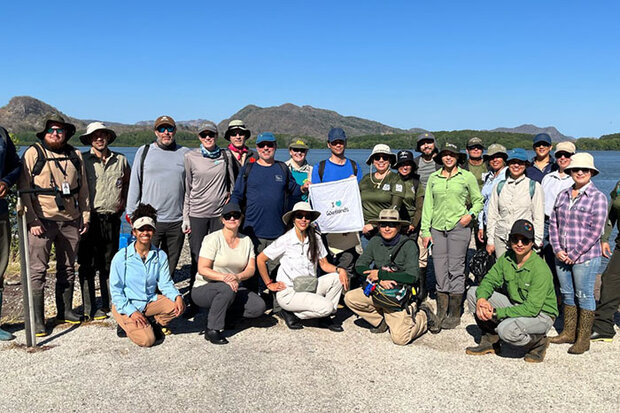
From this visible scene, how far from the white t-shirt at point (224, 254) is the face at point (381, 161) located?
6.65 feet

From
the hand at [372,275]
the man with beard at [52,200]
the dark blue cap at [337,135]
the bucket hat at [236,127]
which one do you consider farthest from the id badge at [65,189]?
the hand at [372,275]

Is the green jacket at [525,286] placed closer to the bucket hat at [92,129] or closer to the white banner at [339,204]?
the white banner at [339,204]

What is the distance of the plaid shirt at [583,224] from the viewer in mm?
5465

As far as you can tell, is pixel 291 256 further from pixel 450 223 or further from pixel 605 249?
pixel 605 249

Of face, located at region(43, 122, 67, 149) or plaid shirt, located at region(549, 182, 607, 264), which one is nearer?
plaid shirt, located at region(549, 182, 607, 264)

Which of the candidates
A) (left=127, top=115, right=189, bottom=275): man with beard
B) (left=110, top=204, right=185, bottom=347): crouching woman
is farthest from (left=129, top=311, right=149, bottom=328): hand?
(left=127, top=115, right=189, bottom=275): man with beard

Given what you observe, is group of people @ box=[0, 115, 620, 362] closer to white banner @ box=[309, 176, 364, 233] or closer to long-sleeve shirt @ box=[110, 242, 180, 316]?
long-sleeve shirt @ box=[110, 242, 180, 316]

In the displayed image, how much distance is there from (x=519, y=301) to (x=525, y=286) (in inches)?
7.6

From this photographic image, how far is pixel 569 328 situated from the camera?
588 centimetres

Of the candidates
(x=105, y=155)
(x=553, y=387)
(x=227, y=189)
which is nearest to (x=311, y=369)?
(x=553, y=387)

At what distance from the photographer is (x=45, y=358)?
210 inches

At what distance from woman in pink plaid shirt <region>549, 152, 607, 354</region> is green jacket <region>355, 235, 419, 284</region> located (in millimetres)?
1601

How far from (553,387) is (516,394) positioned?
1.45 ft

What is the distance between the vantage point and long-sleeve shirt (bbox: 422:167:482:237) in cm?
625
